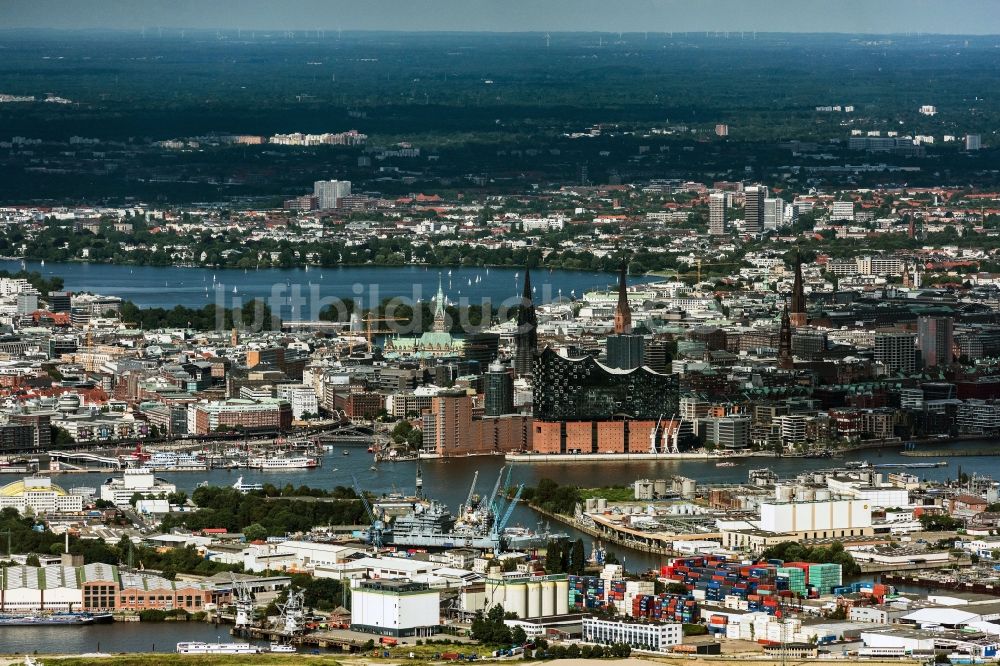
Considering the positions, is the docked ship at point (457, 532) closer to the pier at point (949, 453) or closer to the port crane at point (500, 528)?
the port crane at point (500, 528)

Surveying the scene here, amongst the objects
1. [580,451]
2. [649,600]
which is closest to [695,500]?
[580,451]

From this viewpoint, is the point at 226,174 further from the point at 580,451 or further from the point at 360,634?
the point at 360,634

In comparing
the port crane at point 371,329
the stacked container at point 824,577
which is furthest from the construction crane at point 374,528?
the port crane at point 371,329

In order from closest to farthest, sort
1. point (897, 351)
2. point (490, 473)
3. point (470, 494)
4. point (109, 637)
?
point (109, 637)
point (470, 494)
point (490, 473)
point (897, 351)

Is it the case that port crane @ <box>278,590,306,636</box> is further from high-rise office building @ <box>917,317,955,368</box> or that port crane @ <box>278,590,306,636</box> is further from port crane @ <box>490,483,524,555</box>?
high-rise office building @ <box>917,317,955,368</box>

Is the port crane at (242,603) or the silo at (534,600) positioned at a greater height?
the silo at (534,600)

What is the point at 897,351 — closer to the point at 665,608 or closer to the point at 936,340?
the point at 936,340

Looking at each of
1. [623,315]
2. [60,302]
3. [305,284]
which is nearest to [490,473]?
[623,315]
